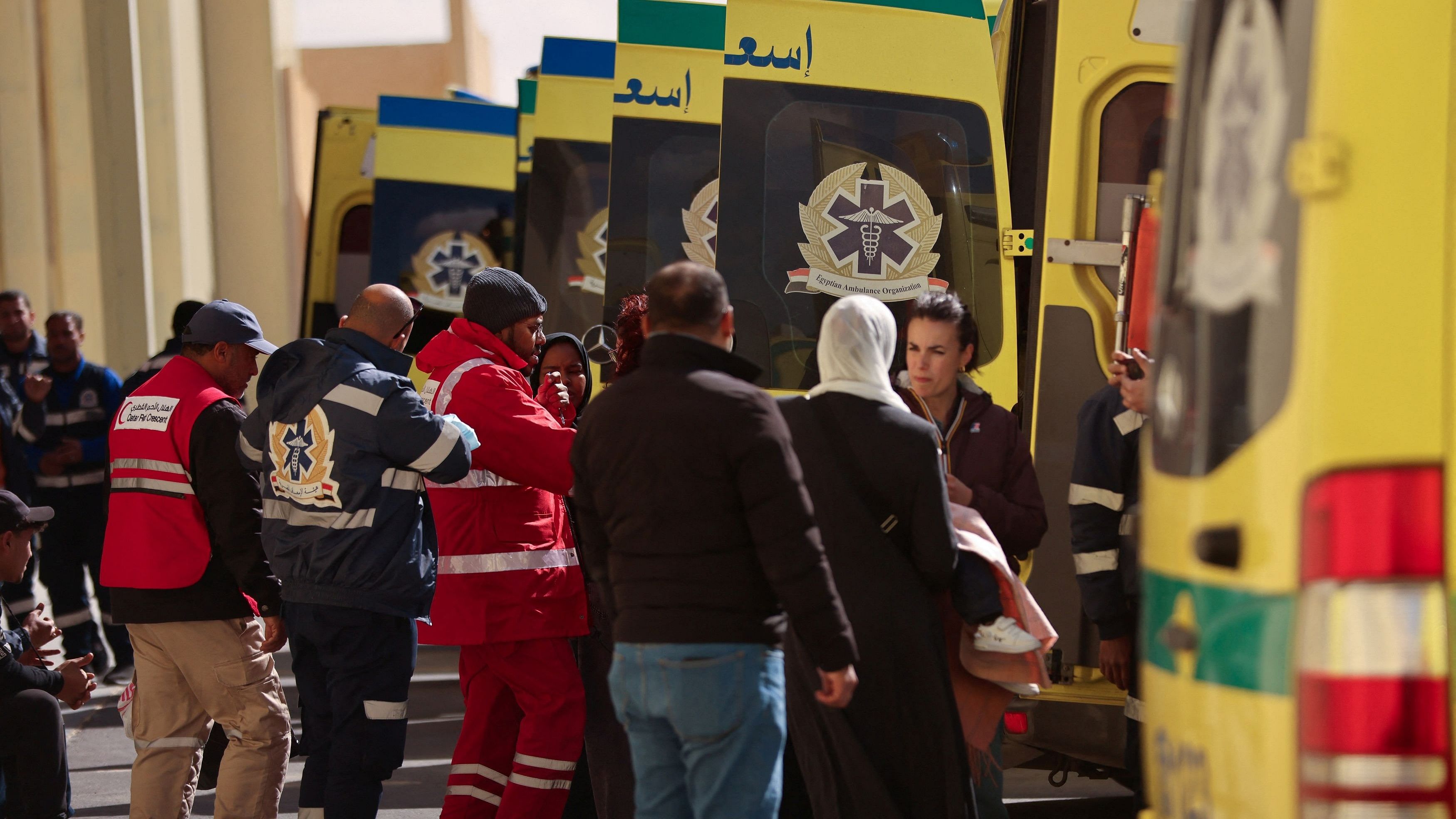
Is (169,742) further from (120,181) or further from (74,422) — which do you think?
(120,181)

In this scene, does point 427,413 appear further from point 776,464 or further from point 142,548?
point 776,464

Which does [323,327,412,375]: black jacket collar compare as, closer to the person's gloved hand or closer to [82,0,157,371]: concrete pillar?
the person's gloved hand

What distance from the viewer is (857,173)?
521 cm

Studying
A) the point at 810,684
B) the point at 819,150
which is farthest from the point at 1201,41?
the point at 819,150

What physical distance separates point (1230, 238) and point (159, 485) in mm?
3460

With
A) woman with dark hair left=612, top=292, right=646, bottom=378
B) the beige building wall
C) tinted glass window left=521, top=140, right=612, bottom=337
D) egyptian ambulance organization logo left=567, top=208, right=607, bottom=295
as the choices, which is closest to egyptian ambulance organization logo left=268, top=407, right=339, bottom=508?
woman with dark hair left=612, top=292, right=646, bottom=378

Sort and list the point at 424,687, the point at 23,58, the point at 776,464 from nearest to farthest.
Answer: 1. the point at 776,464
2. the point at 424,687
3. the point at 23,58

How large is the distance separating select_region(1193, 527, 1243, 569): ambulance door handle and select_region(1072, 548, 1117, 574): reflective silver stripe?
6.49 ft

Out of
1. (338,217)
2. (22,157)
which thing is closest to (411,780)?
(338,217)

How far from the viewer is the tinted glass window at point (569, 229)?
26.3 feet

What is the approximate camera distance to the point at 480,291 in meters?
4.64

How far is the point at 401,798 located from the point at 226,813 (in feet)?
3.98

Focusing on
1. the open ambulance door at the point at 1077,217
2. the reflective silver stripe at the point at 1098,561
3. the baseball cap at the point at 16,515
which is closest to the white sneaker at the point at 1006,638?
the reflective silver stripe at the point at 1098,561

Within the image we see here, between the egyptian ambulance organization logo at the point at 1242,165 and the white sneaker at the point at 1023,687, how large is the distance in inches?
62.4
